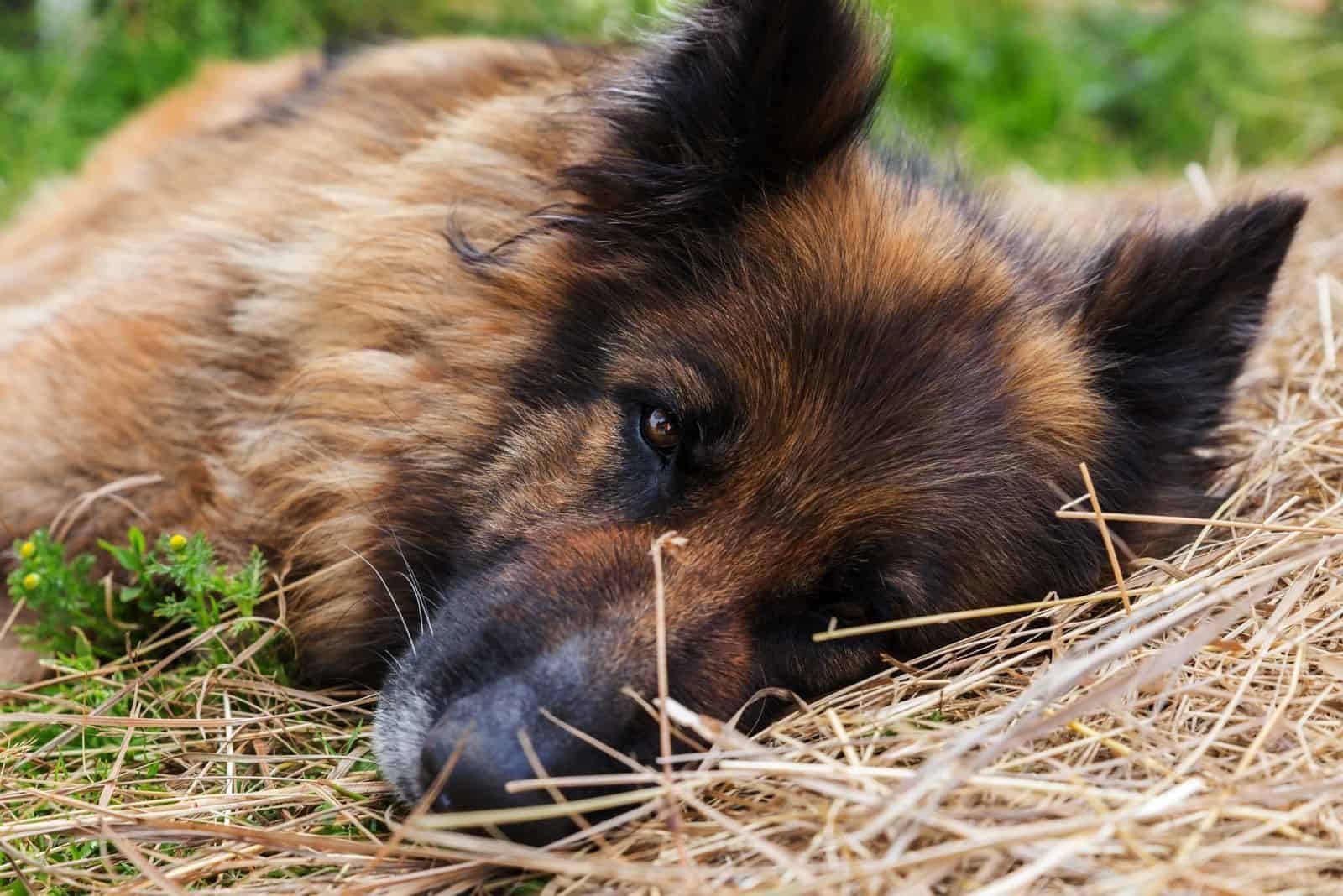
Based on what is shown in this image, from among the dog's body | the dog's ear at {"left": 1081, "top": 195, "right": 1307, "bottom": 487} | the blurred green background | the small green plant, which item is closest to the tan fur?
the dog's body

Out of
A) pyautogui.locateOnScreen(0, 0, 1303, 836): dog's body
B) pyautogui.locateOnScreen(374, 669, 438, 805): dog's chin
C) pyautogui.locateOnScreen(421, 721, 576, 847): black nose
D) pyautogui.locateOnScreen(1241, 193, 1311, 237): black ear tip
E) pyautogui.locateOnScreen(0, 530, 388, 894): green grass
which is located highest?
pyautogui.locateOnScreen(1241, 193, 1311, 237): black ear tip

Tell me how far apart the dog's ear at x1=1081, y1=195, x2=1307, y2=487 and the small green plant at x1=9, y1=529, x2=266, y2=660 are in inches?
85.7

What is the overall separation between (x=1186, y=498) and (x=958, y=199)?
3.16 ft

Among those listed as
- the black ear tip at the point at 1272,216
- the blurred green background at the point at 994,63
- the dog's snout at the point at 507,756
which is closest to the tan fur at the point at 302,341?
the dog's snout at the point at 507,756

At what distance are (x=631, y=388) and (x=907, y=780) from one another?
3.31 ft

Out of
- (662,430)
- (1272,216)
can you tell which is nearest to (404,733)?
(662,430)

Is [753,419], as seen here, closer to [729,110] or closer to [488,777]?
[729,110]

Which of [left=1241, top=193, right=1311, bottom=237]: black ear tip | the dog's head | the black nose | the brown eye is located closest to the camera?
the black nose

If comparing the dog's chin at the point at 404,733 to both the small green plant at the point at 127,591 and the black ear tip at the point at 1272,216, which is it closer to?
the small green plant at the point at 127,591

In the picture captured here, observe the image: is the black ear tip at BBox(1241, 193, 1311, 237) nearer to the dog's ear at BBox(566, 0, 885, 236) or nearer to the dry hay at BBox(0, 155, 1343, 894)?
the dry hay at BBox(0, 155, 1343, 894)

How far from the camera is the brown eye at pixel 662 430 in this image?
8.15ft

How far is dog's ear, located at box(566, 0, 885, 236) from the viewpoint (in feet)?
8.54

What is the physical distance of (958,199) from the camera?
122 inches

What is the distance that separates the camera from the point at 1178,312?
9.96 feet
